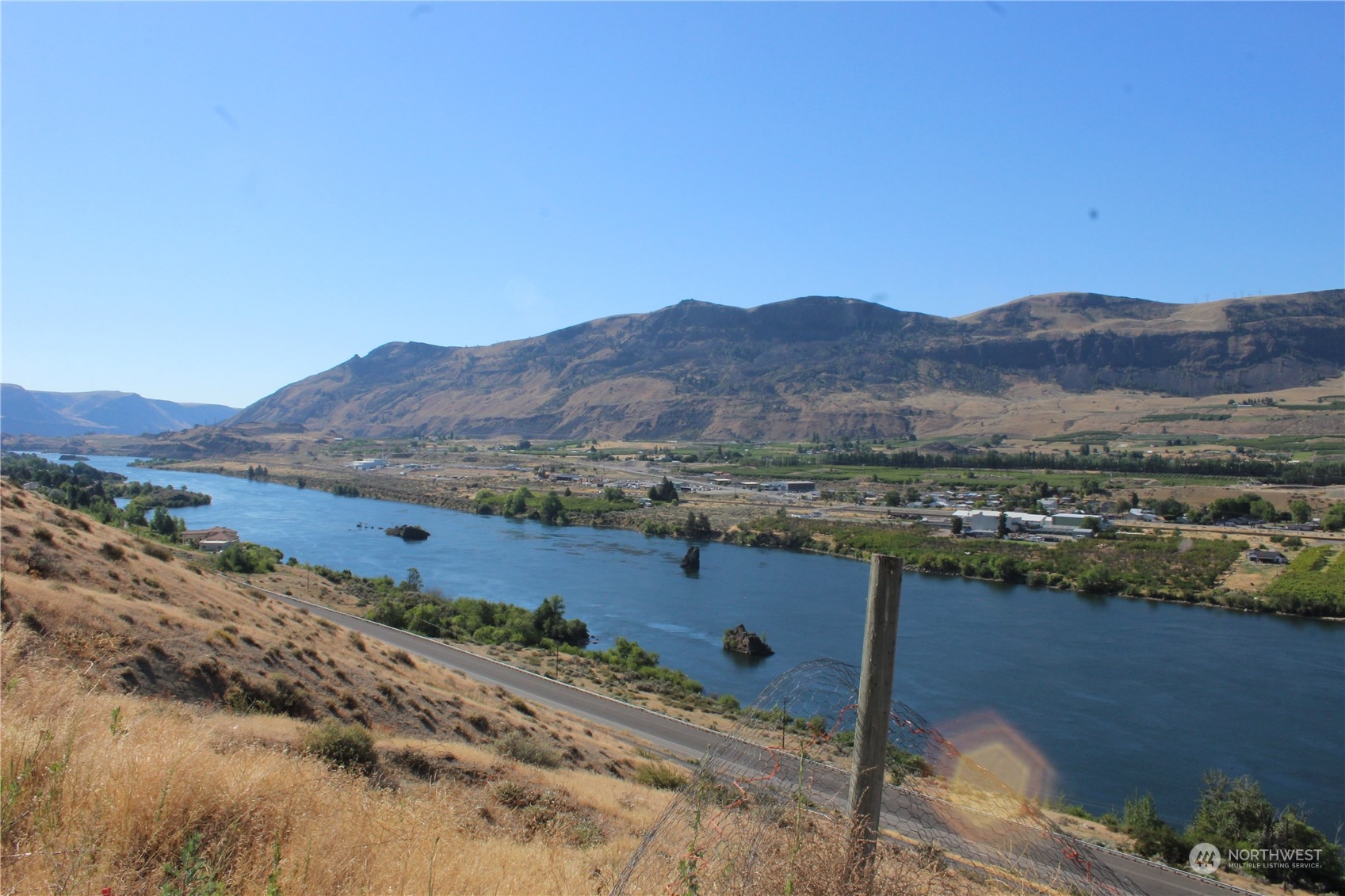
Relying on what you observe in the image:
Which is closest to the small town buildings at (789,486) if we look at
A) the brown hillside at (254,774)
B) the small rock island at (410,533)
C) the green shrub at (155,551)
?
the small rock island at (410,533)

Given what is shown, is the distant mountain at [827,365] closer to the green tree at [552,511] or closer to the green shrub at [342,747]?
the green tree at [552,511]

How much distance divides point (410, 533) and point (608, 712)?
1302 inches

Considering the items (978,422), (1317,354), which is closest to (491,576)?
(978,422)

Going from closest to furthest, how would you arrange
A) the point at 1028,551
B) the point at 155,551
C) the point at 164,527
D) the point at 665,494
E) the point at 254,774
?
1. the point at 254,774
2. the point at 155,551
3. the point at 164,527
4. the point at 1028,551
5. the point at 665,494

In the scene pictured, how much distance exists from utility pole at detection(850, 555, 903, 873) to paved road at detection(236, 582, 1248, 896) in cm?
240

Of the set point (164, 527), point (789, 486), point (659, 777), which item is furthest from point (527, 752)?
point (789, 486)

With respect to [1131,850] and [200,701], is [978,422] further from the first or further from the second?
[200,701]

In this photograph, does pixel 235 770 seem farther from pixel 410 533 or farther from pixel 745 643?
pixel 410 533

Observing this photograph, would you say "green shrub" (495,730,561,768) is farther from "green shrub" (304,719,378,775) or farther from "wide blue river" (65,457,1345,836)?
"wide blue river" (65,457,1345,836)

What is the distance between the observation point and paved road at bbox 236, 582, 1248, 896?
10023 mm

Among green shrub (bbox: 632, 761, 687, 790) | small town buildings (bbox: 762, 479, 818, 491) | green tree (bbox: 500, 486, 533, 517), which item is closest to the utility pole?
green shrub (bbox: 632, 761, 687, 790)

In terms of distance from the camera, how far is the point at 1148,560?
1457 inches

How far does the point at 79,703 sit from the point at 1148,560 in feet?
136

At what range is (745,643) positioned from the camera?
24844mm
